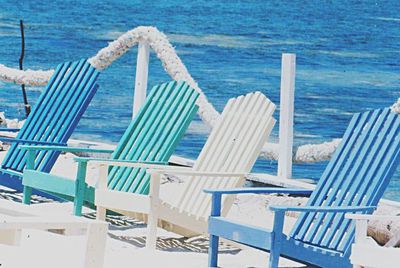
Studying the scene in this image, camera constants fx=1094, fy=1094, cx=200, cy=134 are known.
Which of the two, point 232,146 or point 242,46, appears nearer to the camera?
point 232,146

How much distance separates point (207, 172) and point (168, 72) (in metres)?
2.55

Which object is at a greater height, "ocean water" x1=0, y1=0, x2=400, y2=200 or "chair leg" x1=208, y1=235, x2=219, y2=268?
"ocean water" x1=0, y1=0, x2=400, y2=200

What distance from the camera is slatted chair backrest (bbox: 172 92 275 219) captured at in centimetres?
621

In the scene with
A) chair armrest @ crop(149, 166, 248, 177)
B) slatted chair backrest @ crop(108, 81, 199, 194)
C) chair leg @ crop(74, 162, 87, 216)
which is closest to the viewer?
chair armrest @ crop(149, 166, 248, 177)

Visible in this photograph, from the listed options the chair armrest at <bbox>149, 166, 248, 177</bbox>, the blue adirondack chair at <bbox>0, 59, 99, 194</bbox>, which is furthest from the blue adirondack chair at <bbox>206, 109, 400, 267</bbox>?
the blue adirondack chair at <bbox>0, 59, 99, 194</bbox>

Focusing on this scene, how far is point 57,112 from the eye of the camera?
24.9 ft

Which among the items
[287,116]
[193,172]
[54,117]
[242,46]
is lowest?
[193,172]

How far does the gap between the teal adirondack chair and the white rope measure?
47 cm

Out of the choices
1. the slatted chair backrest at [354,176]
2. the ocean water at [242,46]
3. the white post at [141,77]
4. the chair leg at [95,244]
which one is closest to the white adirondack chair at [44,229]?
the chair leg at [95,244]

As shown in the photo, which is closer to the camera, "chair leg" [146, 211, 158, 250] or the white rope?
"chair leg" [146, 211, 158, 250]

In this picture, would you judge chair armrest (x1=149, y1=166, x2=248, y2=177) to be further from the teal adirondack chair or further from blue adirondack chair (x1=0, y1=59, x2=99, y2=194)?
blue adirondack chair (x1=0, y1=59, x2=99, y2=194)

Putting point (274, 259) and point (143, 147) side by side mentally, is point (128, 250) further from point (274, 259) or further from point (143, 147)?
point (274, 259)

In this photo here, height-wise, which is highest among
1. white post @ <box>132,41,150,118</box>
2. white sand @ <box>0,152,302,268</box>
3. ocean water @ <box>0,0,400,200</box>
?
ocean water @ <box>0,0,400,200</box>

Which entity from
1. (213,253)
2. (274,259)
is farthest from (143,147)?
(274,259)
